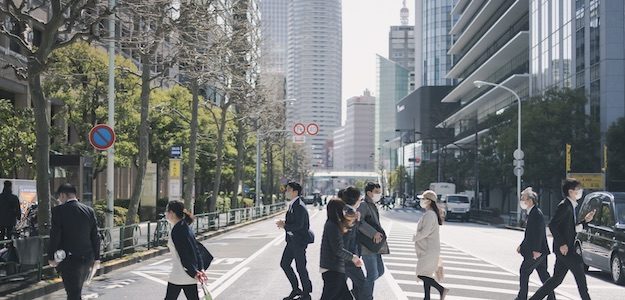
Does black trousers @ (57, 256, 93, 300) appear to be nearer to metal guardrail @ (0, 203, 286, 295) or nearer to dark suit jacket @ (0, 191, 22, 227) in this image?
metal guardrail @ (0, 203, 286, 295)

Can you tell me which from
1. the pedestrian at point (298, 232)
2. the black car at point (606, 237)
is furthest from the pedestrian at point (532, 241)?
the black car at point (606, 237)

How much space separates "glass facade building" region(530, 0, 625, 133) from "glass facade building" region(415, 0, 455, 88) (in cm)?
7793

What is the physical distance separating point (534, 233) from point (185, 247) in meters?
5.13

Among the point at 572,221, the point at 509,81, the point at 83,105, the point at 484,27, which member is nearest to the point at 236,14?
the point at 83,105

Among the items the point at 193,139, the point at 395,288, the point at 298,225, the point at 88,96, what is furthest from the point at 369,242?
the point at 88,96

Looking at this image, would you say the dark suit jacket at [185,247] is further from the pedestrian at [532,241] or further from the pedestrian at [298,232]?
the pedestrian at [532,241]

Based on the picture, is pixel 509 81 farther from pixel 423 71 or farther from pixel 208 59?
pixel 423 71

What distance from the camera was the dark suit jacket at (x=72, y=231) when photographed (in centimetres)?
824

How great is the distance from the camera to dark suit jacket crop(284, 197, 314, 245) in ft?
35.3

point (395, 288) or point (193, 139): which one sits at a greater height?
point (193, 139)

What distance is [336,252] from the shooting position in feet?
26.1

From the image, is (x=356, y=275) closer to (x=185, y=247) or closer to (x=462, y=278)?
(x=185, y=247)

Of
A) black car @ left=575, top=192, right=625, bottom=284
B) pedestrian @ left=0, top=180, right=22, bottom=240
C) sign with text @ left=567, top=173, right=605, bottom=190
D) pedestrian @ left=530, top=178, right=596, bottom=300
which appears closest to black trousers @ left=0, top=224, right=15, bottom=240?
pedestrian @ left=0, top=180, right=22, bottom=240

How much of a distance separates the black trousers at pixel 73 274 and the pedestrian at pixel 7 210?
9.31m
